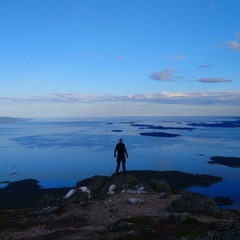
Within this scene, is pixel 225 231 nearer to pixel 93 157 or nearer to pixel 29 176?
pixel 29 176

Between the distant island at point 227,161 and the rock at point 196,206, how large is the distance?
239 ft

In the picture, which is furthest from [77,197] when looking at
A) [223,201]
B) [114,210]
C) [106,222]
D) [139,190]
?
[223,201]

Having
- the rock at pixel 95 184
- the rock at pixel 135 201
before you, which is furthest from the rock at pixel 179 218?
the rock at pixel 95 184

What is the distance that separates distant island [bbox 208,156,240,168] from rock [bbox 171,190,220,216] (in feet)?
239

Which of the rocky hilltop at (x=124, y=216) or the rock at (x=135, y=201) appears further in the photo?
the rock at (x=135, y=201)

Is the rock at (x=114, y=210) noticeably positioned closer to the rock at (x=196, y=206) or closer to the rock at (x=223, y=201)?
the rock at (x=196, y=206)

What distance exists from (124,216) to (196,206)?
4711mm

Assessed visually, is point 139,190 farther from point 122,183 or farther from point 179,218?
point 179,218

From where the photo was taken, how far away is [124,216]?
2025 centimetres

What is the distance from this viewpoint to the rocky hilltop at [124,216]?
53.2 ft

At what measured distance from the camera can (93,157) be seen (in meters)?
101

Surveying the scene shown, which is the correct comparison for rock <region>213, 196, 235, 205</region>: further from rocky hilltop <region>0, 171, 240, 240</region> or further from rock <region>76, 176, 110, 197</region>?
rock <region>76, 176, 110, 197</region>

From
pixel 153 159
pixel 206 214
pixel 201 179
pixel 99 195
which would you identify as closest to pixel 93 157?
pixel 153 159

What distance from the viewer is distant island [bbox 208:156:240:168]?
90.2 meters
